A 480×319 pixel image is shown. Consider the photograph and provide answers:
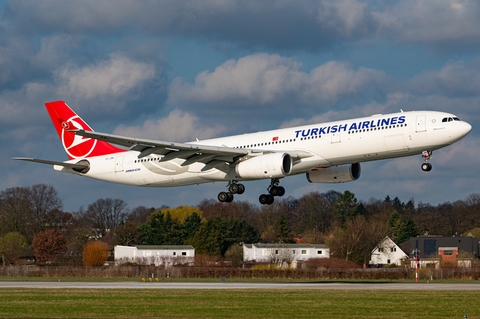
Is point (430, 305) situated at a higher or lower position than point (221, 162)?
lower

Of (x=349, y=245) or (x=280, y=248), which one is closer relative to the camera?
(x=349, y=245)

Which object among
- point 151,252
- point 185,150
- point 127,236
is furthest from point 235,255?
point 185,150

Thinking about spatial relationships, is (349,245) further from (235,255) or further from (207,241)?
(207,241)

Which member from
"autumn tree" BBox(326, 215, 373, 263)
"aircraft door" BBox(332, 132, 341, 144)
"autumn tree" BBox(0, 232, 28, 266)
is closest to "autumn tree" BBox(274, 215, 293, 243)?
"autumn tree" BBox(326, 215, 373, 263)

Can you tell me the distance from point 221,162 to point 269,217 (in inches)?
4679

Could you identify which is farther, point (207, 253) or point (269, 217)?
point (269, 217)

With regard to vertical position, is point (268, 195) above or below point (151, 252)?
above

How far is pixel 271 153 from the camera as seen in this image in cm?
5609

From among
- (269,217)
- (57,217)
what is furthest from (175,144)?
(269,217)

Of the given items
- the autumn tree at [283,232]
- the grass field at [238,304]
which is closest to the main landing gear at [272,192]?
the grass field at [238,304]

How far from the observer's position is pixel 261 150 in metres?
57.2

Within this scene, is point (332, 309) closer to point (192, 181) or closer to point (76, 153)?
point (192, 181)

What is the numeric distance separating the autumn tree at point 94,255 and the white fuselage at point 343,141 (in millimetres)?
51310

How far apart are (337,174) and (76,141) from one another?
22034 millimetres
